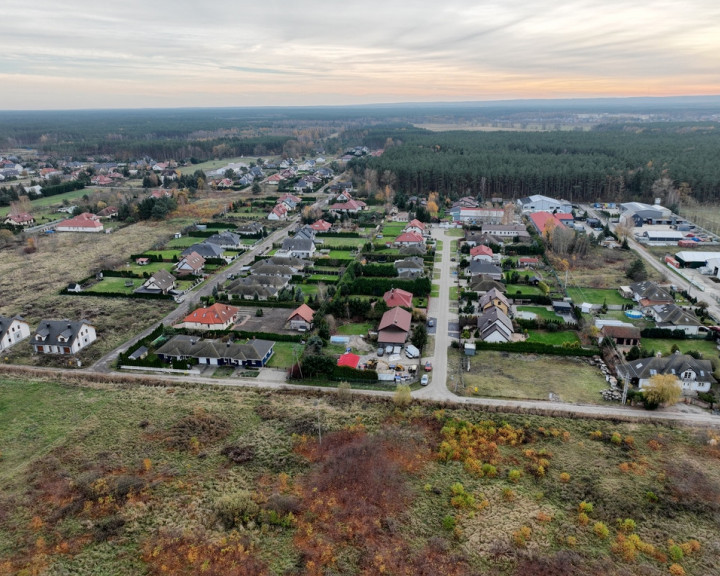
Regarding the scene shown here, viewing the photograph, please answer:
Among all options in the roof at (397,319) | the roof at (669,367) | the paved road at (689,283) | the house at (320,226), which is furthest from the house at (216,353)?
the house at (320,226)

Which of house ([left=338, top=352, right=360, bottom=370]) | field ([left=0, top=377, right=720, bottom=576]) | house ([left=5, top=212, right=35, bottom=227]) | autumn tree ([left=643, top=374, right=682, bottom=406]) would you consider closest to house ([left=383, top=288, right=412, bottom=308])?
house ([left=338, top=352, right=360, bottom=370])

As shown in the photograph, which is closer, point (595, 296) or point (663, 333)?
point (663, 333)

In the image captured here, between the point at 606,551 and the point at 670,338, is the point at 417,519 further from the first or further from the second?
the point at 670,338

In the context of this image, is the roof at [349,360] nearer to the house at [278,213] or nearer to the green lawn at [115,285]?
the green lawn at [115,285]

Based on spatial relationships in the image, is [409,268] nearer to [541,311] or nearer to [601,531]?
[541,311]

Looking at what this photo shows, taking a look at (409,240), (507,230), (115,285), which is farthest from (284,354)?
(507,230)

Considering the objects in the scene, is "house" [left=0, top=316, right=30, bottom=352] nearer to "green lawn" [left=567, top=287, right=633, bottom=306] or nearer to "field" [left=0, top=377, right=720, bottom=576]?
"field" [left=0, top=377, right=720, bottom=576]

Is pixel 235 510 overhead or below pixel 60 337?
below
